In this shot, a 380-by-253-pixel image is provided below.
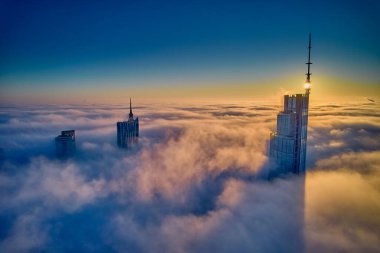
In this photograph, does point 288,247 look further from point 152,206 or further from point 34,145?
point 34,145

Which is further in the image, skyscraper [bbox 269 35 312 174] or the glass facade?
the glass facade

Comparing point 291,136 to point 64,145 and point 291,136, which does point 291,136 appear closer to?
point 291,136

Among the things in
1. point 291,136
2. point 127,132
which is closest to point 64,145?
point 127,132

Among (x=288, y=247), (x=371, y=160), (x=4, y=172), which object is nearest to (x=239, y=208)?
(x=288, y=247)

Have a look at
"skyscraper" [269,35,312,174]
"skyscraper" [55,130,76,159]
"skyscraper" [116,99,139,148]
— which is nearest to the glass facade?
"skyscraper" [269,35,312,174]

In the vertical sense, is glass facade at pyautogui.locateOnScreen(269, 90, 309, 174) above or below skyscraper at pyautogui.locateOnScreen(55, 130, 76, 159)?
above

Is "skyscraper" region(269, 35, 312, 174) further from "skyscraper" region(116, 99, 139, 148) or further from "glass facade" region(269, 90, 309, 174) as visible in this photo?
"skyscraper" region(116, 99, 139, 148)
